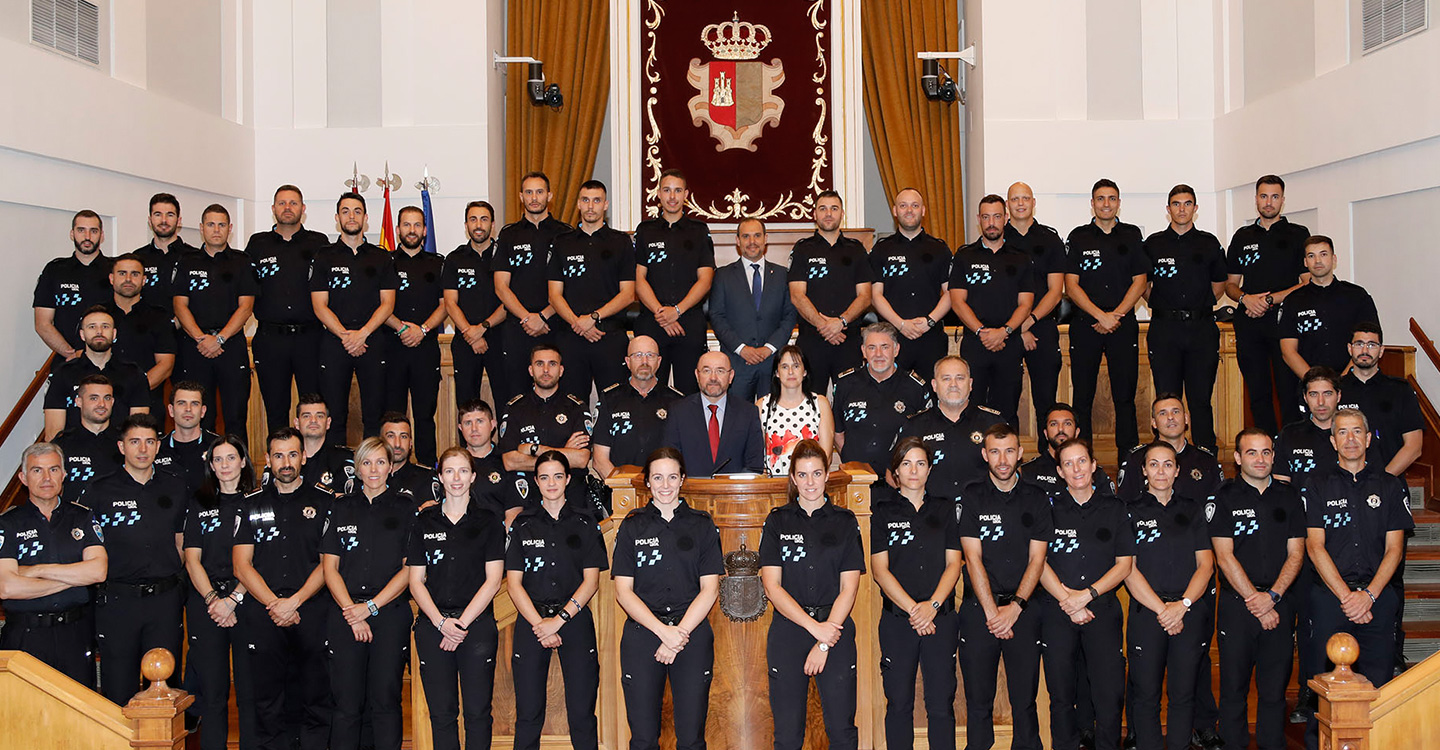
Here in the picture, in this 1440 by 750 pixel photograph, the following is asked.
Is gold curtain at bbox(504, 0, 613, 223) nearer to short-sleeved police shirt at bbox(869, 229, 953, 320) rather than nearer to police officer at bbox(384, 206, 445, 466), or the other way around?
police officer at bbox(384, 206, 445, 466)

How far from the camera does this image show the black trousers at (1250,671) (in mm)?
5586

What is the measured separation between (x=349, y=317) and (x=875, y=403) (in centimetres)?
305

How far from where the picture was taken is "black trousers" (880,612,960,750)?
5.45 metres

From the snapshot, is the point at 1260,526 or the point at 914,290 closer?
the point at 1260,526

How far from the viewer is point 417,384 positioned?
746 centimetres

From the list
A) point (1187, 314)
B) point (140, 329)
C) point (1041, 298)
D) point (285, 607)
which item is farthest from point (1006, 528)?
point (140, 329)

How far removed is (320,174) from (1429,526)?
8.23 metres

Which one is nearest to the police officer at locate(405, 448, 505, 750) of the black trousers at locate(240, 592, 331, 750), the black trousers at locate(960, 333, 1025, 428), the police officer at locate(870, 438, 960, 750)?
the black trousers at locate(240, 592, 331, 750)

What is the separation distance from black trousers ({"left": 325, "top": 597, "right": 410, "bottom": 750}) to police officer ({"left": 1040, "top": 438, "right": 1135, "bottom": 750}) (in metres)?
2.82

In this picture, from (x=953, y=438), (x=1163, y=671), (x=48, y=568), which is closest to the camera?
(x=48, y=568)

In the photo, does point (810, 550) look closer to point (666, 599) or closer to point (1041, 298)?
point (666, 599)

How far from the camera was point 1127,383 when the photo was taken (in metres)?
7.52

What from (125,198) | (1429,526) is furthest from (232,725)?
(1429,526)

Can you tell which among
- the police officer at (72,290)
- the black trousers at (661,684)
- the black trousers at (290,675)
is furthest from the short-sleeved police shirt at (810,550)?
the police officer at (72,290)
